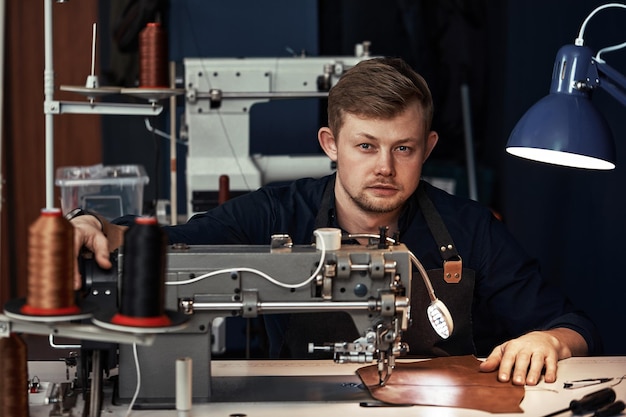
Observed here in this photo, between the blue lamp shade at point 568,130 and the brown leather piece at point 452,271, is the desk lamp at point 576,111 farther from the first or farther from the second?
the brown leather piece at point 452,271

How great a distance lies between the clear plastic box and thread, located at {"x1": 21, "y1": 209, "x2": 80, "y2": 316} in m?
2.52

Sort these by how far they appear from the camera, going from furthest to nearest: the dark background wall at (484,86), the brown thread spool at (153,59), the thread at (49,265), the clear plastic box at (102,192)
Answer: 1. the dark background wall at (484,86)
2. the clear plastic box at (102,192)
3. the brown thread spool at (153,59)
4. the thread at (49,265)

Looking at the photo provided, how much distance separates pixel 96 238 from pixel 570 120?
1234mm

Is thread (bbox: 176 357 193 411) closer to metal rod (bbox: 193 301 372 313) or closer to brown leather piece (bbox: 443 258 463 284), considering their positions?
metal rod (bbox: 193 301 372 313)

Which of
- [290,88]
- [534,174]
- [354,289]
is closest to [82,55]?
[290,88]

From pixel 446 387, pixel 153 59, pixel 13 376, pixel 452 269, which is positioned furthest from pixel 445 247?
pixel 13 376

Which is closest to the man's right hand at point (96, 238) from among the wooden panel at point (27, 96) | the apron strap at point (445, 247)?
the apron strap at point (445, 247)

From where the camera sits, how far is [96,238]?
2793mm

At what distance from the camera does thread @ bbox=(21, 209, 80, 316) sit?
231 centimetres

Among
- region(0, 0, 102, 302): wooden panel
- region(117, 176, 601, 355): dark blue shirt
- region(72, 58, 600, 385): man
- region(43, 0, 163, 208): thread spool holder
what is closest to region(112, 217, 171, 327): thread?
region(43, 0, 163, 208): thread spool holder

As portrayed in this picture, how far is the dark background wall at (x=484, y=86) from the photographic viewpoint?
4.99 meters

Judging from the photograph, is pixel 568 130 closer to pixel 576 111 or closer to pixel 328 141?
pixel 576 111

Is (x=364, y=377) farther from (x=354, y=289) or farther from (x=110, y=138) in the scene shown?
(x=110, y=138)

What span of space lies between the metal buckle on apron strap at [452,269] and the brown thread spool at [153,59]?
102 cm
